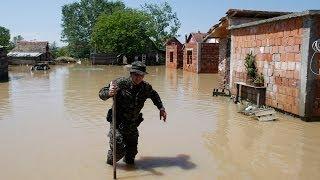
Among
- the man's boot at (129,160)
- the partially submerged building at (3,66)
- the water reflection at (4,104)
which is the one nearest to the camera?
the man's boot at (129,160)

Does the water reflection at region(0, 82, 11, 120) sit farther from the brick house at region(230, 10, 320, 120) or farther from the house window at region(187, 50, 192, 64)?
the house window at region(187, 50, 192, 64)

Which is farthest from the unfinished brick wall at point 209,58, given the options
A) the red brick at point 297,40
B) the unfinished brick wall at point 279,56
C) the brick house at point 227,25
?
the red brick at point 297,40

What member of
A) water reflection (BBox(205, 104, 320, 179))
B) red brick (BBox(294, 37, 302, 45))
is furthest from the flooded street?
red brick (BBox(294, 37, 302, 45))

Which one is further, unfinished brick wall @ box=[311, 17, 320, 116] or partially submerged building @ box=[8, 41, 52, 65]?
partially submerged building @ box=[8, 41, 52, 65]

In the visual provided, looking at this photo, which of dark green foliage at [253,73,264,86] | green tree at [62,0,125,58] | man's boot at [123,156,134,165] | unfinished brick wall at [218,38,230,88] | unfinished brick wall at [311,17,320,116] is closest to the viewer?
→ man's boot at [123,156,134,165]

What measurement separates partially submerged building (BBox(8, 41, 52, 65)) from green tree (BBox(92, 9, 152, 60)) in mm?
8320

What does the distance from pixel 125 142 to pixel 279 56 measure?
22.0 ft

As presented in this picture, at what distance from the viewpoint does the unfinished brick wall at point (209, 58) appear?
28578mm

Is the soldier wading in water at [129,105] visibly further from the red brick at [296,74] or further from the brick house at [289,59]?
the red brick at [296,74]

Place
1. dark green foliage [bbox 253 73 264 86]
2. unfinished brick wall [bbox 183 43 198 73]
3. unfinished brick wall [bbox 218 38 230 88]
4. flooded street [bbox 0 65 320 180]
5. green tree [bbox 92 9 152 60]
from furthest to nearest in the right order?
green tree [bbox 92 9 152 60], unfinished brick wall [bbox 183 43 198 73], unfinished brick wall [bbox 218 38 230 88], dark green foliage [bbox 253 73 264 86], flooded street [bbox 0 65 320 180]

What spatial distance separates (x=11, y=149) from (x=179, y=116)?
4.90 metres

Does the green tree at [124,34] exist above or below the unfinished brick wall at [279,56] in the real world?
above

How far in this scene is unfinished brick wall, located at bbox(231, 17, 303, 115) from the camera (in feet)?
32.7

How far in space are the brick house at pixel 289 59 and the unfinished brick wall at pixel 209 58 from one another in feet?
51.2
